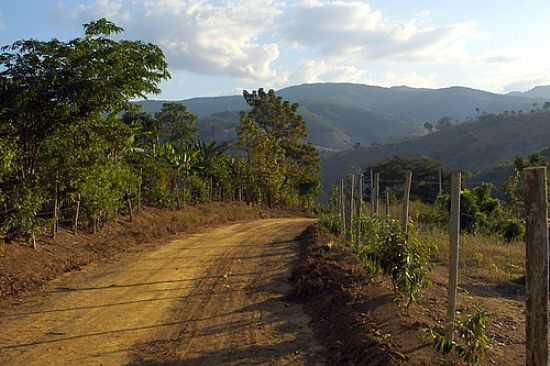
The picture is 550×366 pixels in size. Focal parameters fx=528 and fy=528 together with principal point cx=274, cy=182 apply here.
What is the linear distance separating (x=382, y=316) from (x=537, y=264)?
3318 millimetres

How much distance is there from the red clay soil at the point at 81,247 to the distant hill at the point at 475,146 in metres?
59.8

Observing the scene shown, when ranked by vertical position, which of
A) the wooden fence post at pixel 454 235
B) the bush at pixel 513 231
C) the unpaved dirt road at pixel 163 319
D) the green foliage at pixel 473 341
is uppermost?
the wooden fence post at pixel 454 235

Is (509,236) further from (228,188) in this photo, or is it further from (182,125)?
(182,125)

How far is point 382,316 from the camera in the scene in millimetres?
7203

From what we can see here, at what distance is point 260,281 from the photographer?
35.4 feet

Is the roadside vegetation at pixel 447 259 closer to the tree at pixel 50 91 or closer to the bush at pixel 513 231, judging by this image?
the bush at pixel 513 231

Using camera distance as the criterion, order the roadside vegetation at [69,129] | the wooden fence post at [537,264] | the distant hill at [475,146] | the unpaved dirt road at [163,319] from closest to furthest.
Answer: the wooden fence post at [537,264], the unpaved dirt road at [163,319], the roadside vegetation at [69,129], the distant hill at [475,146]

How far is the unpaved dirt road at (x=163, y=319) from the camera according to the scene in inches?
251

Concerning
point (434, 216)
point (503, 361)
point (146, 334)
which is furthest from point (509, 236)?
point (146, 334)

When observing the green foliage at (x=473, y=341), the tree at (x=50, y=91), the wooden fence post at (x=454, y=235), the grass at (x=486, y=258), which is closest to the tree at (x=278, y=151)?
the grass at (x=486, y=258)

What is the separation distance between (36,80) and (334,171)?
93870 mm

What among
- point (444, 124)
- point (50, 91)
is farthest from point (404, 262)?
point (444, 124)

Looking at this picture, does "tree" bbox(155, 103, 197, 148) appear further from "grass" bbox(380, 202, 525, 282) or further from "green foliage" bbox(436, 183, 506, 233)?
"grass" bbox(380, 202, 525, 282)

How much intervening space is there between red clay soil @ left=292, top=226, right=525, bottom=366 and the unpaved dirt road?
35 centimetres
